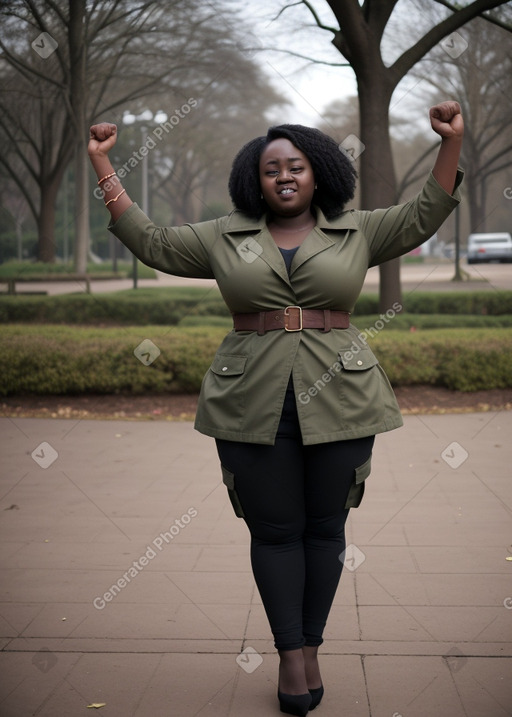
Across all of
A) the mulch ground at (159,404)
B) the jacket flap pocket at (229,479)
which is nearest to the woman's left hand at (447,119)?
the jacket flap pocket at (229,479)

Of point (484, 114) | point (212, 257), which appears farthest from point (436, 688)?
point (484, 114)

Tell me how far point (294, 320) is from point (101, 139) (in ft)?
2.69

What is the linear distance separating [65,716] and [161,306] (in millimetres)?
9774

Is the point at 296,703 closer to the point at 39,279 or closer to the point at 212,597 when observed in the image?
the point at 212,597

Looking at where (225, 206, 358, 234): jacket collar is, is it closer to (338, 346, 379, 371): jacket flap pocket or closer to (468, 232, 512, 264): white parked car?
(338, 346, 379, 371): jacket flap pocket

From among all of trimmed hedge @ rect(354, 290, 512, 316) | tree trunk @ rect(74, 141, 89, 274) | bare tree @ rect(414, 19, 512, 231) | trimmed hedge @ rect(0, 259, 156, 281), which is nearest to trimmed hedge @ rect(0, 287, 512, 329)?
trimmed hedge @ rect(354, 290, 512, 316)

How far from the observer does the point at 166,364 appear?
911 centimetres

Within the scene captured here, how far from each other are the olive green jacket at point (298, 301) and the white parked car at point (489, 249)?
51.3ft

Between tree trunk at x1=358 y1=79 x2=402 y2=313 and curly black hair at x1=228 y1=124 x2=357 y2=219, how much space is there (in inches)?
297

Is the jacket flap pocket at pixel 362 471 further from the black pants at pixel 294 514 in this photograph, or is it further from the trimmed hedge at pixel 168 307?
the trimmed hedge at pixel 168 307

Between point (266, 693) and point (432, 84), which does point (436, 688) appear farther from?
point (432, 84)

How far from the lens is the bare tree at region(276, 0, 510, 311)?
9789mm

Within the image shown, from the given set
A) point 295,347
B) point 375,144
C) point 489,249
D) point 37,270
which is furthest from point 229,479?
point 489,249

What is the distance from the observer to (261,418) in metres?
2.80
